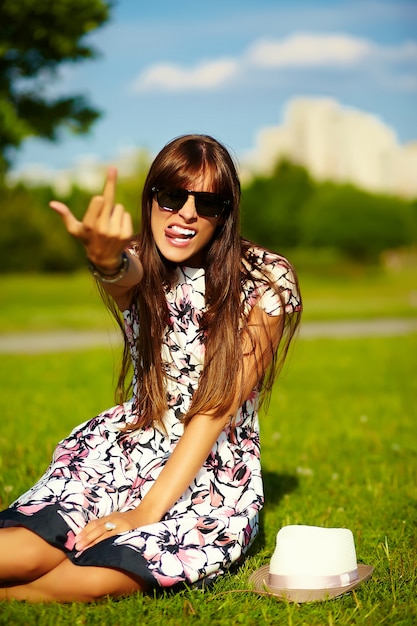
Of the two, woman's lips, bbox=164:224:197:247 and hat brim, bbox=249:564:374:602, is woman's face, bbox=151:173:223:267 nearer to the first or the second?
woman's lips, bbox=164:224:197:247

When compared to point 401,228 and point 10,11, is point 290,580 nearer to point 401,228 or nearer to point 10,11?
point 10,11

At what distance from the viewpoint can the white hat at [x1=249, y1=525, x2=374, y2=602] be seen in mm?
2898

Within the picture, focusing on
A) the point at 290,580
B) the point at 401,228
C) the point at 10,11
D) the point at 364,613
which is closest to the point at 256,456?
the point at 290,580

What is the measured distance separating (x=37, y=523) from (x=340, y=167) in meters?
139

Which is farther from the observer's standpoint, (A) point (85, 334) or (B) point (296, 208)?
(B) point (296, 208)

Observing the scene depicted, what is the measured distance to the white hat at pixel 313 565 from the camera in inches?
114

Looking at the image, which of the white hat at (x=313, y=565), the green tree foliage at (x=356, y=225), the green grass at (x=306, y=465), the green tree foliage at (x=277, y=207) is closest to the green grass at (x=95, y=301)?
the green grass at (x=306, y=465)

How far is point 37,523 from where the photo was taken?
2.82m

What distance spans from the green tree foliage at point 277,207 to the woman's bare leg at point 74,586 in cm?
6295

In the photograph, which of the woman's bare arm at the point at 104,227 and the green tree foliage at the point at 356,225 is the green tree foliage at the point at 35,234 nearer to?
the green tree foliage at the point at 356,225

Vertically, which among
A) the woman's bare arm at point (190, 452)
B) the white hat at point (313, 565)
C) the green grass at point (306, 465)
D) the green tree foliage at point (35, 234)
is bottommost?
the green grass at point (306, 465)

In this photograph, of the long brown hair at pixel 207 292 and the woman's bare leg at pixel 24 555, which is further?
the long brown hair at pixel 207 292

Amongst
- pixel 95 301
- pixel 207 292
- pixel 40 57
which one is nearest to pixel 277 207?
pixel 95 301

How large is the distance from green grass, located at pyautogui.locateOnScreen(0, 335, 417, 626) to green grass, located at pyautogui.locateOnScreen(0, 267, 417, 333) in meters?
1.30
